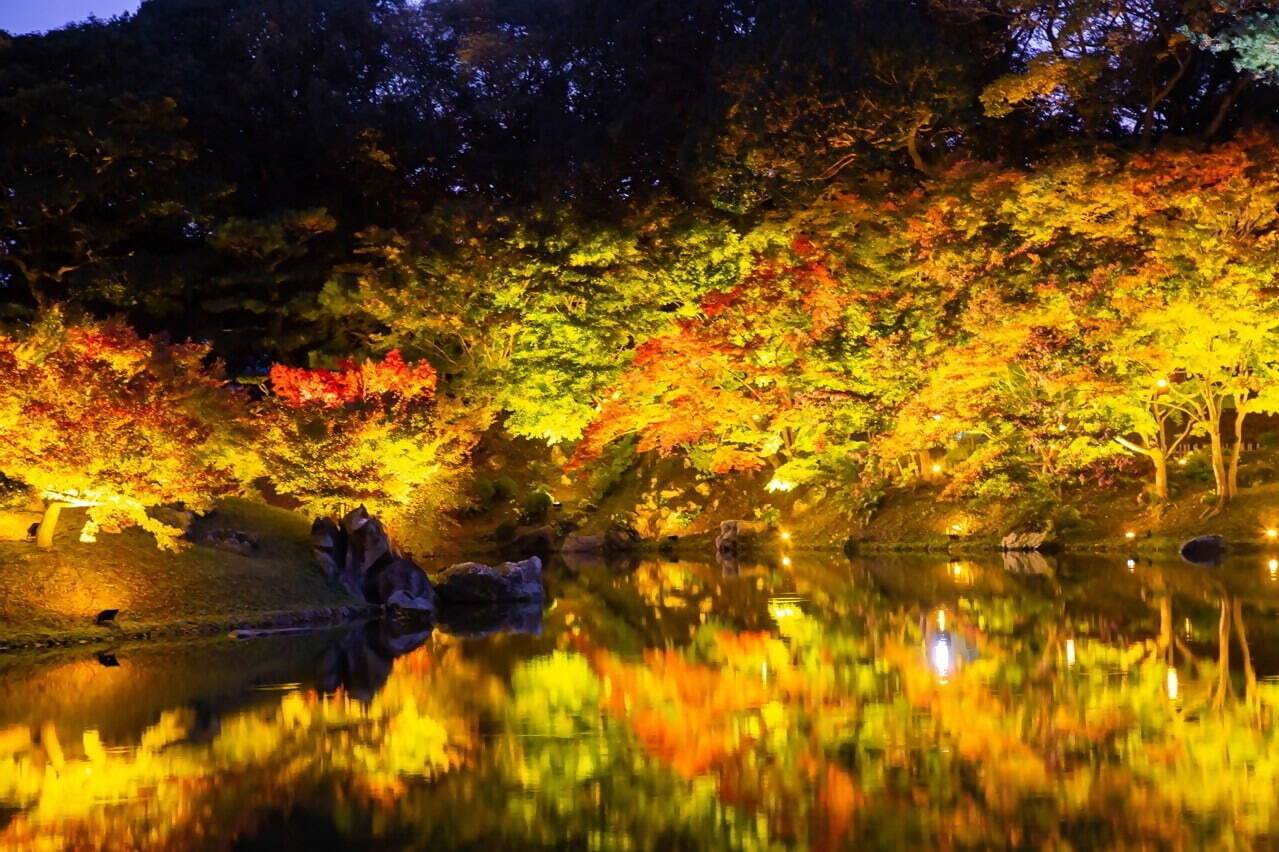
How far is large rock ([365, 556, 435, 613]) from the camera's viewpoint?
18.4 metres

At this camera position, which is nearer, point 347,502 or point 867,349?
point 347,502

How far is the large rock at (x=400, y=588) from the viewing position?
60.4 feet

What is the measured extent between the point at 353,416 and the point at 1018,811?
48.9 ft

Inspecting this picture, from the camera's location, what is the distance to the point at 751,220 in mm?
33031

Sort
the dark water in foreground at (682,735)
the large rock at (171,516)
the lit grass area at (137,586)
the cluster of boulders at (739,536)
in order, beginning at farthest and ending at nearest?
the cluster of boulders at (739,536) < the large rock at (171,516) < the lit grass area at (137,586) < the dark water in foreground at (682,735)

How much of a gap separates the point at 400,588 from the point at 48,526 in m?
4.48

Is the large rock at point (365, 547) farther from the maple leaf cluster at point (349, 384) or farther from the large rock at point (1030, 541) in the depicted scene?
the large rock at point (1030, 541)

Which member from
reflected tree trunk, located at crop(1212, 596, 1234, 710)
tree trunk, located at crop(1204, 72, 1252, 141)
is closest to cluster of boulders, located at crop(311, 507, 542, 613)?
reflected tree trunk, located at crop(1212, 596, 1234, 710)

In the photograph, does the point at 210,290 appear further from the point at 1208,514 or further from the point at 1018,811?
the point at 1018,811

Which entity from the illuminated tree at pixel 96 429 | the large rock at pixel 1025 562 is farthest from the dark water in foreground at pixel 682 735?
the large rock at pixel 1025 562

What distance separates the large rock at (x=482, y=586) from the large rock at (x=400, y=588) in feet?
2.16

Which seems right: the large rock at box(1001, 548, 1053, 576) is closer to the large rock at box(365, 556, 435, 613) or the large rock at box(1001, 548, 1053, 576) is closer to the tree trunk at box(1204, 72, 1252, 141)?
the large rock at box(365, 556, 435, 613)

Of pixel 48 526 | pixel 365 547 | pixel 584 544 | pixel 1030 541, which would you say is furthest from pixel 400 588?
pixel 584 544

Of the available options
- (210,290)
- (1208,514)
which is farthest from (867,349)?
(210,290)
